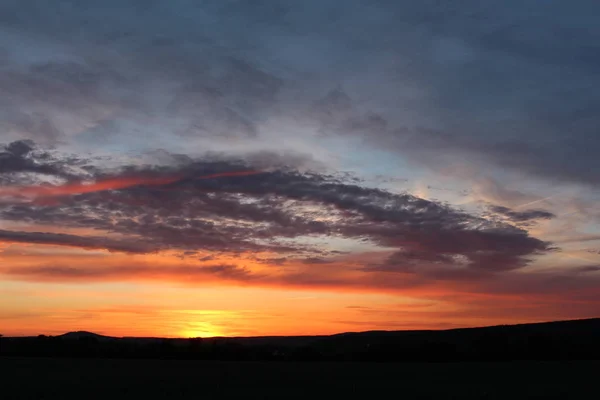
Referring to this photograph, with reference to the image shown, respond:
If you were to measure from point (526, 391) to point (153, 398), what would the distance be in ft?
59.9

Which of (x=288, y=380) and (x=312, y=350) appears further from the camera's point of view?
(x=312, y=350)

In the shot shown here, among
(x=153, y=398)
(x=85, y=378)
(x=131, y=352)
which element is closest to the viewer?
(x=153, y=398)

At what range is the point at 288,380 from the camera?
131 ft

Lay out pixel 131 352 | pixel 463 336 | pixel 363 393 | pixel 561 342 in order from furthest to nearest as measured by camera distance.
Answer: pixel 463 336 < pixel 561 342 < pixel 131 352 < pixel 363 393

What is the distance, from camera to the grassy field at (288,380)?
31938mm

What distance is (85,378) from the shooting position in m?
39.3

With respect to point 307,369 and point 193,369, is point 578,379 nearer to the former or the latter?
point 307,369

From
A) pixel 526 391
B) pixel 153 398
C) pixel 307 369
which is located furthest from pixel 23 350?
pixel 526 391

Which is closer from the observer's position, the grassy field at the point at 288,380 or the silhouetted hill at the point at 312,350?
the grassy field at the point at 288,380

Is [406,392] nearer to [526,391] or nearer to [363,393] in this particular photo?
[363,393]

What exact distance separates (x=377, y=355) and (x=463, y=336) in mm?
38126

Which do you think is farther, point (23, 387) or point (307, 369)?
point (307, 369)

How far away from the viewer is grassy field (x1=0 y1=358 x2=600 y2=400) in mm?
31938

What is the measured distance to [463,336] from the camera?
102000mm
